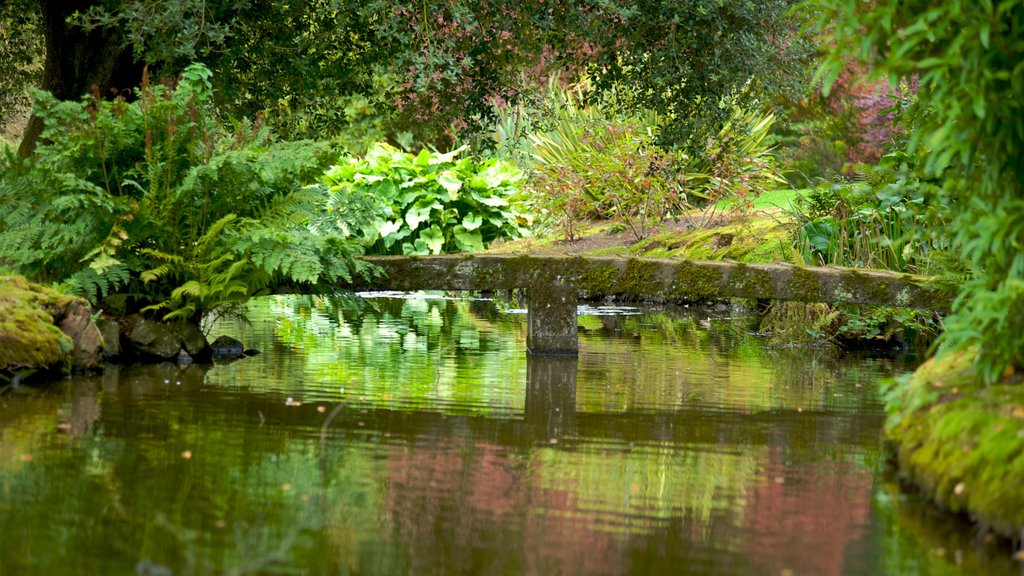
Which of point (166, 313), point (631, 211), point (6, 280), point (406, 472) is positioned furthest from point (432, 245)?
point (406, 472)

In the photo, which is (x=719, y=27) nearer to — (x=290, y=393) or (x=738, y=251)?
(x=738, y=251)

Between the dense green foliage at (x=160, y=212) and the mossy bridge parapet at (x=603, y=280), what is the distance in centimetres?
81

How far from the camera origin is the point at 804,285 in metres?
10.0

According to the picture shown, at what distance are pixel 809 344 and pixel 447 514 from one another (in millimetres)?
7838

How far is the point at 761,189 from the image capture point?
59.3 feet

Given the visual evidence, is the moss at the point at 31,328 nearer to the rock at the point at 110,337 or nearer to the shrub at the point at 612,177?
the rock at the point at 110,337

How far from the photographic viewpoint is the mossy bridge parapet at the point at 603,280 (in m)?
9.97

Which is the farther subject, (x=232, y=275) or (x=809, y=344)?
(x=809, y=344)

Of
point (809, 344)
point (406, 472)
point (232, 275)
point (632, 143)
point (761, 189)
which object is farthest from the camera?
point (761, 189)

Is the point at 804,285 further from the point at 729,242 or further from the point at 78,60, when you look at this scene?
the point at 78,60

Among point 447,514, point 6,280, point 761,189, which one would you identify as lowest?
point 447,514

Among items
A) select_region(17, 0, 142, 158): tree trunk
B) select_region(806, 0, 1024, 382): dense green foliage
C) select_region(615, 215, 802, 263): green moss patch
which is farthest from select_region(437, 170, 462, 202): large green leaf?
select_region(806, 0, 1024, 382): dense green foliage

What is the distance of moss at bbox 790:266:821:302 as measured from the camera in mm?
10016

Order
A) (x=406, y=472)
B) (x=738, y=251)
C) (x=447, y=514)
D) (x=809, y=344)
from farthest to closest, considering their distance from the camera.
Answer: (x=738, y=251)
(x=809, y=344)
(x=406, y=472)
(x=447, y=514)
